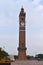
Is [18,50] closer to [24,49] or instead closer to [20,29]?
[24,49]

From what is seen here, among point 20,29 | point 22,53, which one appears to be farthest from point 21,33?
point 22,53

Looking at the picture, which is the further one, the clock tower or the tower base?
the clock tower

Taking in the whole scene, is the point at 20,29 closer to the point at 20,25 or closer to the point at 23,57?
the point at 20,25

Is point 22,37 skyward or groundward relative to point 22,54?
skyward

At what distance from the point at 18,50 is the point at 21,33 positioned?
547 cm

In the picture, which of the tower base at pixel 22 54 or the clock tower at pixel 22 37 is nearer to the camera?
the tower base at pixel 22 54

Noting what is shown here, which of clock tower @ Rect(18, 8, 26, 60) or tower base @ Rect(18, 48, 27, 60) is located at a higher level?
clock tower @ Rect(18, 8, 26, 60)

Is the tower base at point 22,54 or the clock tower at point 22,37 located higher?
the clock tower at point 22,37

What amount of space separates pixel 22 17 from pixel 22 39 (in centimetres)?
632

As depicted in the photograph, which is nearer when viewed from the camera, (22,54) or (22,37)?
(22,54)

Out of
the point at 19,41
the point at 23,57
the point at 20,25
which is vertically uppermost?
the point at 20,25

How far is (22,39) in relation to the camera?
72312 mm

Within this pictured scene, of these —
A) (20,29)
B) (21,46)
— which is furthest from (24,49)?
(20,29)

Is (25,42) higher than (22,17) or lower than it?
lower
